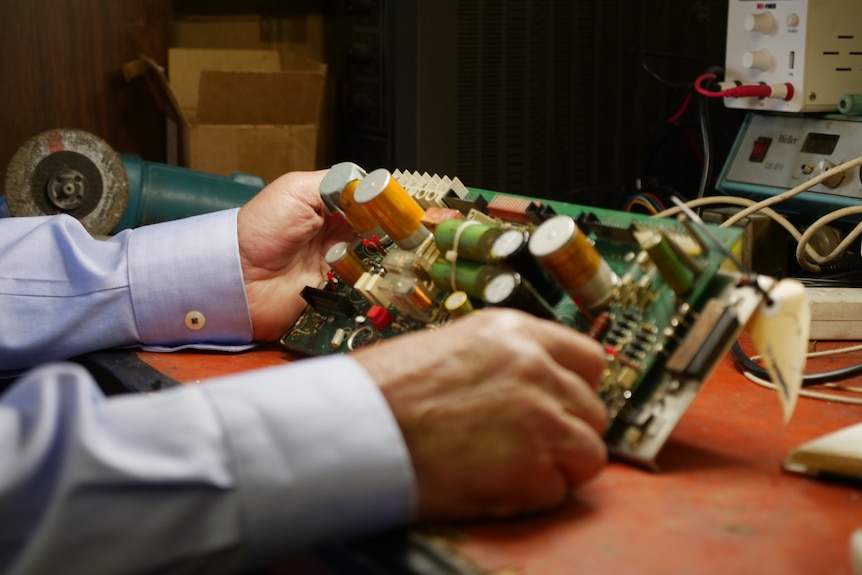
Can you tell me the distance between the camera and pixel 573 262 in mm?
890

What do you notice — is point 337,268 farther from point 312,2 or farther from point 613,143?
point 312,2

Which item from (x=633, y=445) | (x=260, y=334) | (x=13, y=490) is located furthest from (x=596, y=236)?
(x=13, y=490)

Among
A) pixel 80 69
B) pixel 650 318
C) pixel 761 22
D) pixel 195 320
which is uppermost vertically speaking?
pixel 761 22

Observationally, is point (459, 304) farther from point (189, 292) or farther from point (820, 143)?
point (820, 143)

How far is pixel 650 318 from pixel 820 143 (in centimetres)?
83

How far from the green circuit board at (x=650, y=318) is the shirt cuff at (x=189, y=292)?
0.31 m

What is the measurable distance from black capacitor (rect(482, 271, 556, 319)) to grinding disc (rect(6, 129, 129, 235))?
1.09m

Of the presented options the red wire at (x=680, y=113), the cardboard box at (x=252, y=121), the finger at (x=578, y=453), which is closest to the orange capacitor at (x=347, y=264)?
the finger at (x=578, y=453)

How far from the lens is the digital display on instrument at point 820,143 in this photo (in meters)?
1.54

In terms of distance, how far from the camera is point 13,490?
0.66 meters

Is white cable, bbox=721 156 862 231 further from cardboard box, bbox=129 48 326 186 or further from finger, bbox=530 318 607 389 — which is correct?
cardboard box, bbox=129 48 326 186

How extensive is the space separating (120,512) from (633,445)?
1.34 ft

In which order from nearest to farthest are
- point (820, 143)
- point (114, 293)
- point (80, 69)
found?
1. point (114, 293)
2. point (820, 143)
3. point (80, 69)

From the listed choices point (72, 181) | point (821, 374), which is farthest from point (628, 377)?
point (72, 181)
